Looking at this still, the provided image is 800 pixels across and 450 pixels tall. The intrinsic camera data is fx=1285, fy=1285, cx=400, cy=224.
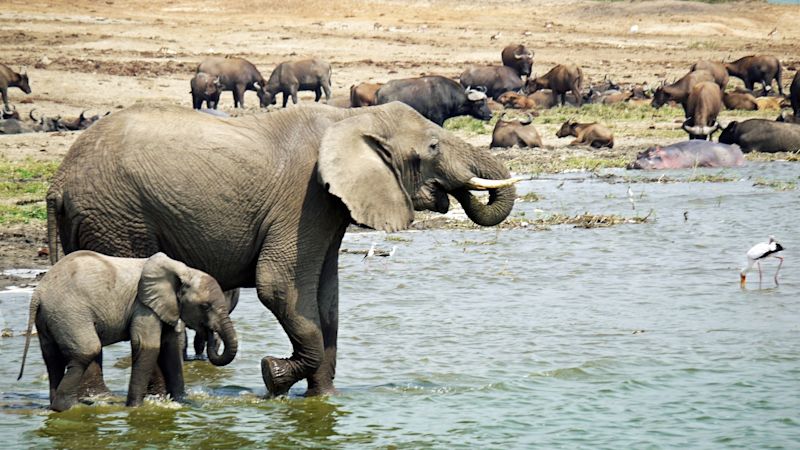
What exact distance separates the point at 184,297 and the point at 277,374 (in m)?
0.95

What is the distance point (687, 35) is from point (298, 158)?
120 ft

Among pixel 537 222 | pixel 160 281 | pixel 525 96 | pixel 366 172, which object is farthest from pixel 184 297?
pixel 525 96

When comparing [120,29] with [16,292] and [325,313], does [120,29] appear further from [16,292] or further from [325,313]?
[325,313]

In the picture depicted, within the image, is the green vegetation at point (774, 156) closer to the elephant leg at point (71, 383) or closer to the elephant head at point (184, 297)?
the elephant head at point (184, 297)

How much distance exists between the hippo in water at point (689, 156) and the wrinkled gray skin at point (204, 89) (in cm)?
1100

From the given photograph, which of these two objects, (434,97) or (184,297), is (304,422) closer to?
(184,297)

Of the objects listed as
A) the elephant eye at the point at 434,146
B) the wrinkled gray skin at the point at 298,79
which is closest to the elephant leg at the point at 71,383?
the elephant eye at the point at 434,146

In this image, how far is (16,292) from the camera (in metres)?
10.8

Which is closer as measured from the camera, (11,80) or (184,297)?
A: (184,297)

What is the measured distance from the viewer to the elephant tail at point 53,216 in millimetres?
7352

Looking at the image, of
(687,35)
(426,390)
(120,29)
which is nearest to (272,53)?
(120,29)

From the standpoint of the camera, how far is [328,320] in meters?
7.91

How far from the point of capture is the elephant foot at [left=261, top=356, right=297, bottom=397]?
778 cm

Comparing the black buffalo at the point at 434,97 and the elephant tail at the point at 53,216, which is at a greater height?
the elephant tail at the point at 53,216
